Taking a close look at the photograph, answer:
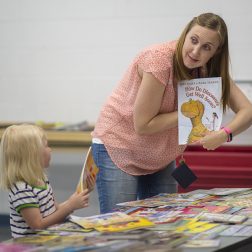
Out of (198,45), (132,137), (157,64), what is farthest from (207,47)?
(132,137)

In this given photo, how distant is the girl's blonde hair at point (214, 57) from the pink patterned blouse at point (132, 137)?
70 mm

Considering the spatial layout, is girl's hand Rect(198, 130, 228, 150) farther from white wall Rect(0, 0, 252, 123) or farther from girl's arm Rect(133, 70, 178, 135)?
white wall Rect(0, 0, 252, 123)

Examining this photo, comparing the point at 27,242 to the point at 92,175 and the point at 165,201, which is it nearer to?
the point at 92,175

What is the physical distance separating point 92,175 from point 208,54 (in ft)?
2.29

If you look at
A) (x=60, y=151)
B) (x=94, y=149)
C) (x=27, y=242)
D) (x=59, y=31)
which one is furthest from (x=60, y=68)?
(x=27, y=242)

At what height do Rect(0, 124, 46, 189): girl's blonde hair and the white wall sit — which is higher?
the white wall

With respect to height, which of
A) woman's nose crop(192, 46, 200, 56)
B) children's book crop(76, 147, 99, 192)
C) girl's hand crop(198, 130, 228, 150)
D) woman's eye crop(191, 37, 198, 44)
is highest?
woman's eye crop(191, 37, 198, 44)

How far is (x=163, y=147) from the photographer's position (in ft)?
9.93

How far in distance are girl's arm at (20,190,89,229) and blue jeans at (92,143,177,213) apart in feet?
1.01

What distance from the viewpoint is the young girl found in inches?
104

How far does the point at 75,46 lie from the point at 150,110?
2212 millimetres

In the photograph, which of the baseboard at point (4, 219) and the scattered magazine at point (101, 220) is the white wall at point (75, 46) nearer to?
the baseboard at point (4, 219)

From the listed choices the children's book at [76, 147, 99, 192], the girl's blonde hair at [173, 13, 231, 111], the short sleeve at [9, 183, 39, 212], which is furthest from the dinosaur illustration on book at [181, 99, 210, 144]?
the short sleeve at [9, 183, 39, 212]

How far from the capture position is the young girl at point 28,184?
2.64 meters
